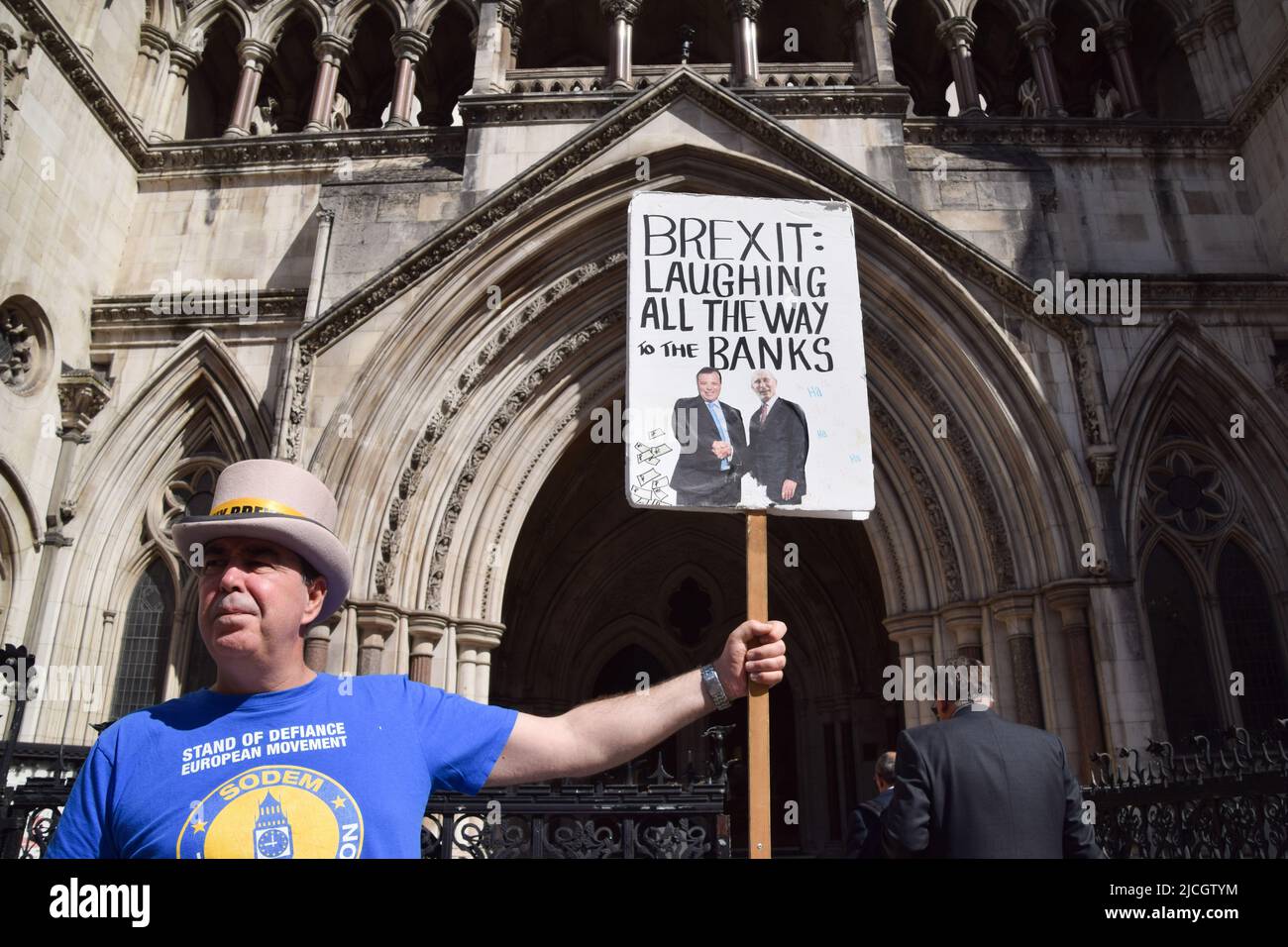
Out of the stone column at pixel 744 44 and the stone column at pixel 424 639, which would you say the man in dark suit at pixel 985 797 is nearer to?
the stone column at pixel 424 639

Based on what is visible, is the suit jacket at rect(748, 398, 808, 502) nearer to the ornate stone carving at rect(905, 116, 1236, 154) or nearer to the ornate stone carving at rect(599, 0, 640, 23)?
the ornate stone carving at rect(905, 116, 1236, 154)

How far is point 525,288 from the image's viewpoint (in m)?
11.8

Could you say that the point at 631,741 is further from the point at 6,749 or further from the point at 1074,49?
the point at 1074,49

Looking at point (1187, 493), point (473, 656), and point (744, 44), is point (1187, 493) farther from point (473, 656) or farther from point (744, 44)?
point (473, 656)

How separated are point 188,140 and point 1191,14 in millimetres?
16033

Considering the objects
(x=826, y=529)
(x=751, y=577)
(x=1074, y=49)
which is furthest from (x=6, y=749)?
(x=1074, y=49)

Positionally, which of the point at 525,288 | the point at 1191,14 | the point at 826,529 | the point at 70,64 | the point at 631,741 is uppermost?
the point at 1191,14

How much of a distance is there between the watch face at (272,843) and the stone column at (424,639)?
8663 mm

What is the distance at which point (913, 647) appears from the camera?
10969 millimetres

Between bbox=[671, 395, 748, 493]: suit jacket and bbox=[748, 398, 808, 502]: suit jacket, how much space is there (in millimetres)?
61

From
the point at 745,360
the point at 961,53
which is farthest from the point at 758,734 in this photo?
the point at 961,53

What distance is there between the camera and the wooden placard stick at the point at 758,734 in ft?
9.09

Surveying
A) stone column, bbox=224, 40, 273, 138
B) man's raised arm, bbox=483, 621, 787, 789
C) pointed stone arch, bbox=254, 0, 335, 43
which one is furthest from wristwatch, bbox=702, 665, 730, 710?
pointed stone arch, bbox=254, 0, 335, 43

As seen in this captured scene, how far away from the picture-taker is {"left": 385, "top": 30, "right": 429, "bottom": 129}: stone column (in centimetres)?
1421
